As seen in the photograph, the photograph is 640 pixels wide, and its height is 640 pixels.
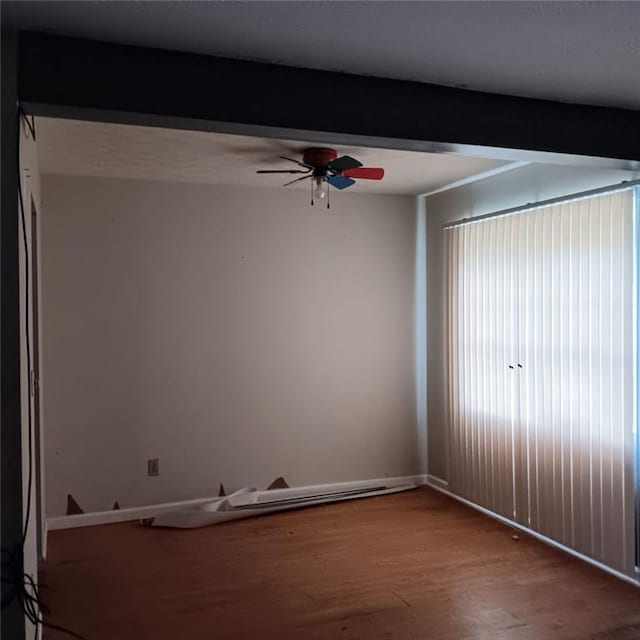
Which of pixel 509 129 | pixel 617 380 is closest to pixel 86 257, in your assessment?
pixel 509 129

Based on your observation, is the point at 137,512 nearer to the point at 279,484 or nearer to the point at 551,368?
the point at 279,484

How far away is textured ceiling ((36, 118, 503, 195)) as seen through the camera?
343 centimetres

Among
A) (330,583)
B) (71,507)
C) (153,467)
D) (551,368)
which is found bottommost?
(330,583)

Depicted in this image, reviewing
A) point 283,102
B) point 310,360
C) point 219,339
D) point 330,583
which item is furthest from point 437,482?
point 283,102

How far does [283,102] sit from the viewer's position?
2.39 m

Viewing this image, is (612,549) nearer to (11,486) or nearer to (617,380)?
(617,380)

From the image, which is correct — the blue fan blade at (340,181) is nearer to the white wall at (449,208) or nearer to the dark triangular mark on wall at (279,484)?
the white wall at (449,208)

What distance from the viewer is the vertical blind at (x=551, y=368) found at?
11.4ft

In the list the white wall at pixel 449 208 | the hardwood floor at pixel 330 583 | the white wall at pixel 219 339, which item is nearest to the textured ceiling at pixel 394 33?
the white wall at pixel 449 208

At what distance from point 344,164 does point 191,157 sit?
98 cm

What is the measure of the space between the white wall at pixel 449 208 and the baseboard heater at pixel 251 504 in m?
0.55

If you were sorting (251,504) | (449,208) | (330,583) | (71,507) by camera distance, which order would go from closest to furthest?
(330,583), (71,507), (251,504), (449,208)

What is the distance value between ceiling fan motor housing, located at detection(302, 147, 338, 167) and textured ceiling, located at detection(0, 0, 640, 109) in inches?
47.6

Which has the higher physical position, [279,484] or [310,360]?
[310,360]
